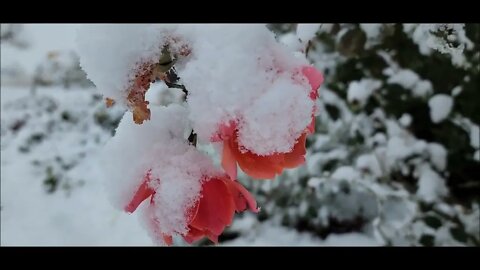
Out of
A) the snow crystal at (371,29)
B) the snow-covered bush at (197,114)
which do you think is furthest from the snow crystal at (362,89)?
the snow-covered bush at (197,114)

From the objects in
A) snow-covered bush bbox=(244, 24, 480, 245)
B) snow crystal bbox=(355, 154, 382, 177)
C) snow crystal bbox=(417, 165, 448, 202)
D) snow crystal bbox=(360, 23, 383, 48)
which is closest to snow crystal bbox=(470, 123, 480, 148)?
snow-covered bush bbox=(244, 24, 480, 245)

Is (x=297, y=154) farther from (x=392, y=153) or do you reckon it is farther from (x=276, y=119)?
(x=392, y=153)

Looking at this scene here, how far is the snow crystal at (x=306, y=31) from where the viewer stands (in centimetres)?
69

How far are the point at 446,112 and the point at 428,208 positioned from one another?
29cm

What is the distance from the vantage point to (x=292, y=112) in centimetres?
38

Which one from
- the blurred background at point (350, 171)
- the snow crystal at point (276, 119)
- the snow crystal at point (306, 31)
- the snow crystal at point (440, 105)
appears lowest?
the blurred background at point (350, 171)

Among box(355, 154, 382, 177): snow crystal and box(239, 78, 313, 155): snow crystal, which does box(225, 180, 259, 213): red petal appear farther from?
box(355, 154, 382, 177): snow crystal

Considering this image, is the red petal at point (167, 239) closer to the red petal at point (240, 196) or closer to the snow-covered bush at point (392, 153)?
the red petal at point (240, 196)

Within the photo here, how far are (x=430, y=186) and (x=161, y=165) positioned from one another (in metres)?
1.34

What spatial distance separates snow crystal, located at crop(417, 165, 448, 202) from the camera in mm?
1629
